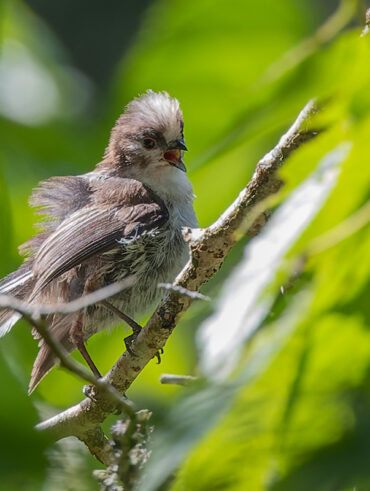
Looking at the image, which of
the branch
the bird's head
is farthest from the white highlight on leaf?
the bird's head

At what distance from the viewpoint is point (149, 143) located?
4.73 metres

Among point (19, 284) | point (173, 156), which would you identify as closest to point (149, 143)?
point (173, 156)

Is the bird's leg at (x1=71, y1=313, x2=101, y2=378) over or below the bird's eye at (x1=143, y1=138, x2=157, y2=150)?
below

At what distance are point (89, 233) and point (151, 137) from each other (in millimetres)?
1013

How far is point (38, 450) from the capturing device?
2.33ft

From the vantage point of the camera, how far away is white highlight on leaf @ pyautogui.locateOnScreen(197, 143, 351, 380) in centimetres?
86

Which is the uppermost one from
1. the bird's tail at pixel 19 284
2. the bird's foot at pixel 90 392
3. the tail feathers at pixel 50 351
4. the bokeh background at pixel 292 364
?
the bird's tail at pixel 19 284

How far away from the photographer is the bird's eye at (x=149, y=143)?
185 inches

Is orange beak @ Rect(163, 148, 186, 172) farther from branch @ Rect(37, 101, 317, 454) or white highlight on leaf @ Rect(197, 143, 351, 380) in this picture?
white highlight on leaf @ Rect(197, 143, 351, 380)

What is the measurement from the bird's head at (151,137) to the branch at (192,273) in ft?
5.45

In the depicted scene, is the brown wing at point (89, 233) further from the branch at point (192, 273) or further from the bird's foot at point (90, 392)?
the branch at point (192, 273)

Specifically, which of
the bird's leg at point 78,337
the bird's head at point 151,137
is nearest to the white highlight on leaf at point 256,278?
the bird's leg at point 78,337

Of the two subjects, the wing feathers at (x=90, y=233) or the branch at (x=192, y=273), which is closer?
the branch at (x=192, y=273)

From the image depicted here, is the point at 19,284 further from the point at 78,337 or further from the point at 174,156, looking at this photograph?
the point at 174,156
